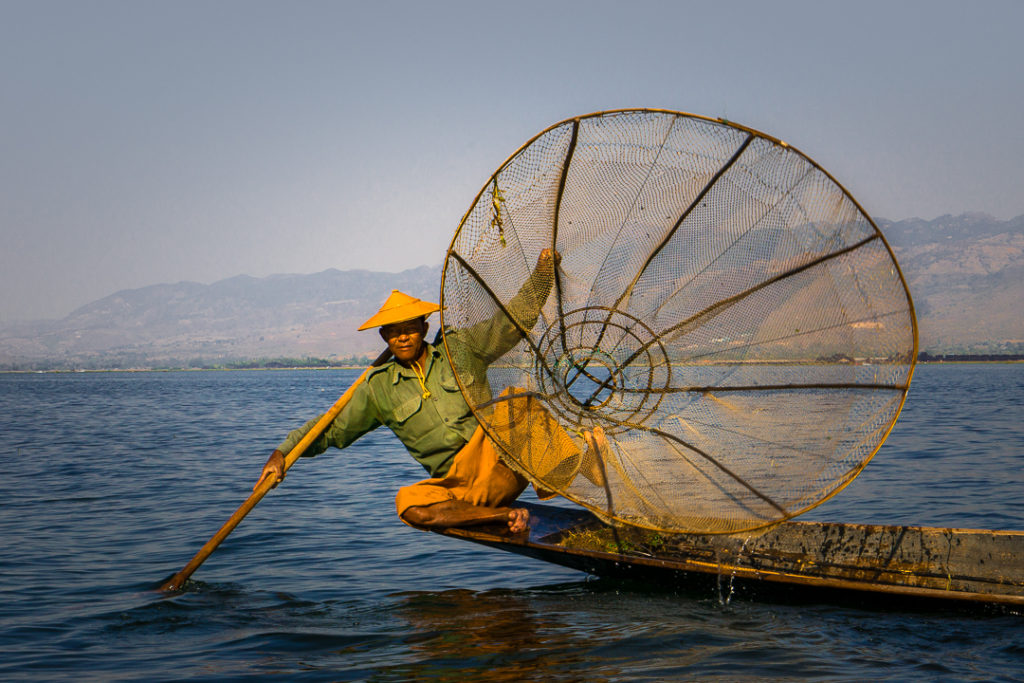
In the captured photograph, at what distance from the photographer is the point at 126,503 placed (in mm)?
9664

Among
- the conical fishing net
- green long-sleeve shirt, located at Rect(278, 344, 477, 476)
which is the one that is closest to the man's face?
green long-sleeve shirt, located at Rect(278, 344, 477, 476)

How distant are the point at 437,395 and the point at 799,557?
257 cm

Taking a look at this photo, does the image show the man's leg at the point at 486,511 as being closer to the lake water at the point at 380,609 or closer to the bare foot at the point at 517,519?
the bare foot at the point at 517,519

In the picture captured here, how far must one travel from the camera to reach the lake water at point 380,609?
14.5 feet

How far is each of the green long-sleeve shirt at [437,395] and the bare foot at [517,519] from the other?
21.6 inches

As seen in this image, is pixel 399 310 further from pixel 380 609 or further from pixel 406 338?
pixel 380 609

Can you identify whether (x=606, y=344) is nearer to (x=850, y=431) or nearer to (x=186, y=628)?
(x=850, y=431)

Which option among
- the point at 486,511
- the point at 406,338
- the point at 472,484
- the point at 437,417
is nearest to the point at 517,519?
the point at 486,511

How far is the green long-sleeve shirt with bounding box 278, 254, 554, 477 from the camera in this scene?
5.27 meters

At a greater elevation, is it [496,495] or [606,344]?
[606,344]

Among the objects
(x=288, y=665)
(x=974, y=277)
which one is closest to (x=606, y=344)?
(x=288, y=665)

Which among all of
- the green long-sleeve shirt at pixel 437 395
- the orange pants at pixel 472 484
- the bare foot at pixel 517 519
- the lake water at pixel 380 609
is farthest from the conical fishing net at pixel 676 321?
the lake water at pixel 380 609

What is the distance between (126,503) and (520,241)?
6.73 metres

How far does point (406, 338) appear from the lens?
538 centimetres
